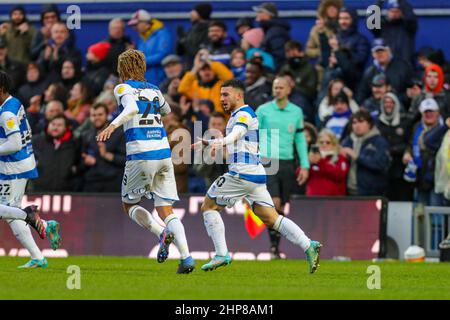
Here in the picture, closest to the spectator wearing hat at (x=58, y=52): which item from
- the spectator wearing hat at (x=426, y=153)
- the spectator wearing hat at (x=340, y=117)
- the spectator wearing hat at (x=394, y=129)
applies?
the spectator wearing hat at (x=340, y=117)

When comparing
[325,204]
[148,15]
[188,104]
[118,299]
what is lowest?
[118,299]

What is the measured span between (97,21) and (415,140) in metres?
8.18

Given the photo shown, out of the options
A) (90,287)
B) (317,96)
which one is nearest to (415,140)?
(317,96)

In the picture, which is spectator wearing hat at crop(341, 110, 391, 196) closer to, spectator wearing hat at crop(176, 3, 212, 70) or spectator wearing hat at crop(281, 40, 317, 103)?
spectator wearing hat at crop(281, 40, 317, 103)

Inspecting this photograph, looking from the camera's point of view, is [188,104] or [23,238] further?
[188,104]

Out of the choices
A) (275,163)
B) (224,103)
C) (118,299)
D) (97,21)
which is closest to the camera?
(118,299)

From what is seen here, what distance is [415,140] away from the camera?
2038cm

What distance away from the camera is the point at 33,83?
24297 mm

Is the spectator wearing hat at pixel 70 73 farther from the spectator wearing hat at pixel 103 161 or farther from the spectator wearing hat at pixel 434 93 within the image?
the spectator wearing hat at pixel 434 93

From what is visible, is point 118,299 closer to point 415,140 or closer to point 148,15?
point 415,140

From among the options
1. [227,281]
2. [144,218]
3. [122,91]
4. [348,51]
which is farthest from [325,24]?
[227,281]

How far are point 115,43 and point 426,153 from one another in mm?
6725

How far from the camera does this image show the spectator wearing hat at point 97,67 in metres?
23.7

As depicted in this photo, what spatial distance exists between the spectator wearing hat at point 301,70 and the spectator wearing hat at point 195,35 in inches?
73.7
